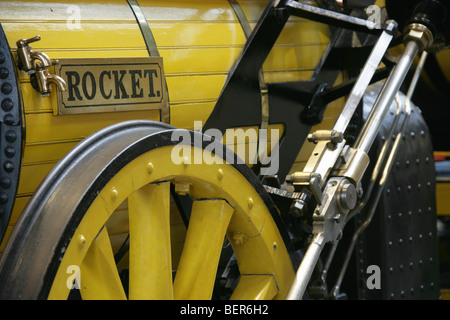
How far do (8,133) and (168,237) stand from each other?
1.42ft

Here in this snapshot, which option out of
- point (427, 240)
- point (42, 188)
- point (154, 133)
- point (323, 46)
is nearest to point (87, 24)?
point (154, 133)

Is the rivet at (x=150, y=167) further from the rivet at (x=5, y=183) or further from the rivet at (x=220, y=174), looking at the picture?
the rivet at (x=5, y=183)

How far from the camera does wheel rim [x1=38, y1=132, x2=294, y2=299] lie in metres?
1.45

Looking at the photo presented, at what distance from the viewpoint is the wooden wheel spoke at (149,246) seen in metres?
1.57

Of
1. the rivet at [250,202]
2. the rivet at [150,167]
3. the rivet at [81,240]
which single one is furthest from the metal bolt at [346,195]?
the rivet at [81,240]

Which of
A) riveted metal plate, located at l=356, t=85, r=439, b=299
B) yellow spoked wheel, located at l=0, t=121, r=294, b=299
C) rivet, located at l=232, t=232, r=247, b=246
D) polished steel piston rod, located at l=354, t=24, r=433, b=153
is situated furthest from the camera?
riveted metal plate, located at l=356, t=85, r=439, b=299

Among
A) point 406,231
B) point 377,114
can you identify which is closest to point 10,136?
point 377,114

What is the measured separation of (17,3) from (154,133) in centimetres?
51

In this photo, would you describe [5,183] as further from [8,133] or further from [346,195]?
[346,195]

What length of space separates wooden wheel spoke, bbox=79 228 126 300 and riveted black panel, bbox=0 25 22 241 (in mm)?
239

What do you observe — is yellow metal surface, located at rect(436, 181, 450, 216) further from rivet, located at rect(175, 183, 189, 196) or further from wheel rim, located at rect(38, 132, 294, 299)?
rivet, located at rect(175, 183, 189, 196)

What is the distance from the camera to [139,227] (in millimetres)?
1575

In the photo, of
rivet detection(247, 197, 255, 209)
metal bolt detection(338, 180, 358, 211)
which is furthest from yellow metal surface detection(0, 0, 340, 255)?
metal bolt detection(338, 180, 358, 211)

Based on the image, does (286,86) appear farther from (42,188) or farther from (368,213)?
(42,188)
